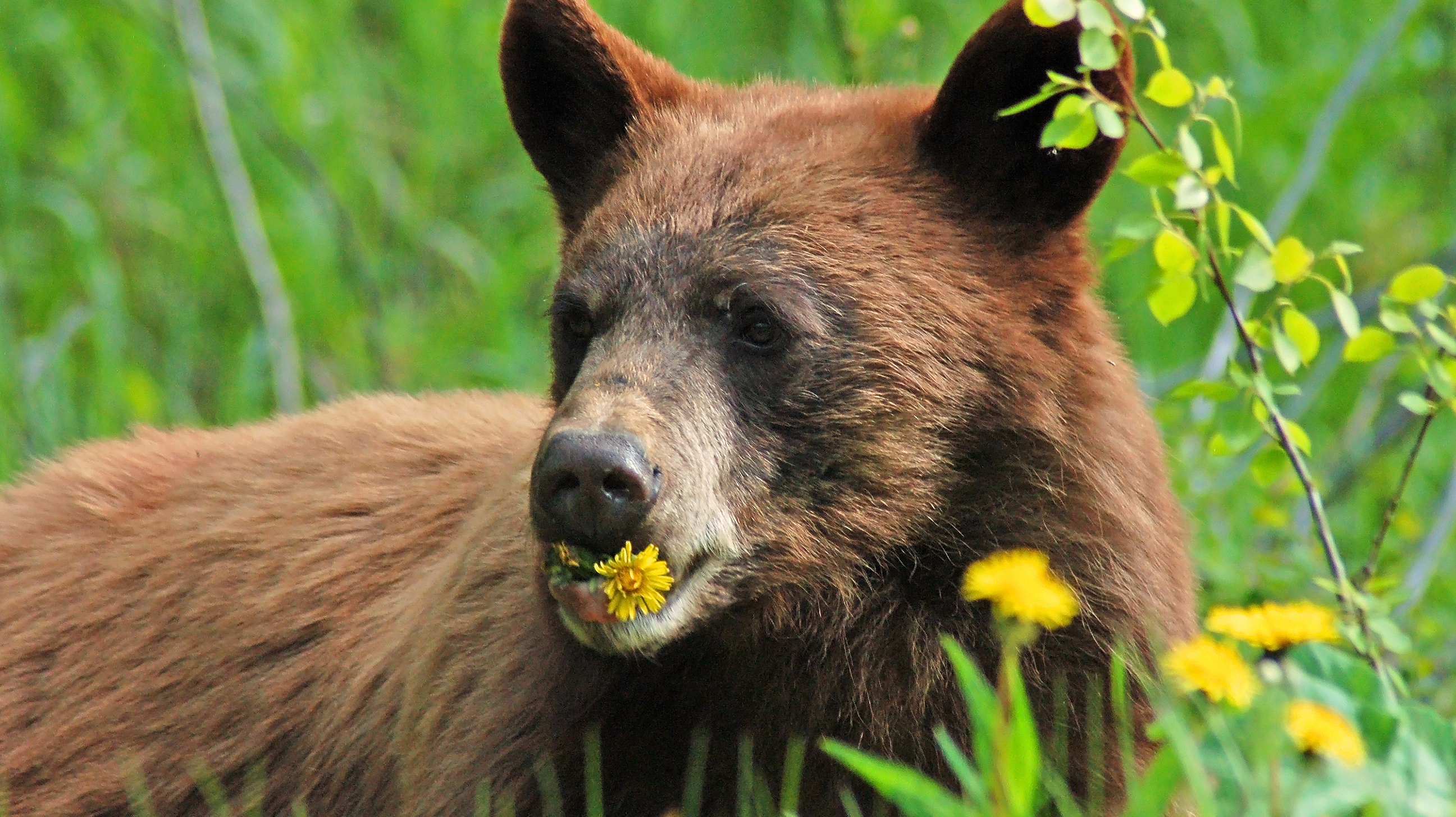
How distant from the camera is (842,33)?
574 cm

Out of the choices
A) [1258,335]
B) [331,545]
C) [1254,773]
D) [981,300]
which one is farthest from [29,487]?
[1254,773]

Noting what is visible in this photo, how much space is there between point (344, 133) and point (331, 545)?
13.3 ft

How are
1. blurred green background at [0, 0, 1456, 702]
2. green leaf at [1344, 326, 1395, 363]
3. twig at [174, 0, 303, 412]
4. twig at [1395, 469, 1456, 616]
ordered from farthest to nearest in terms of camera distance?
blurred green background at [0, 0, 1456, 702]
twig at [174, 0, 303, 412]
twig at [1395, 469, 1456, 616]
green leaf at [1344, 326, 1395, 363]

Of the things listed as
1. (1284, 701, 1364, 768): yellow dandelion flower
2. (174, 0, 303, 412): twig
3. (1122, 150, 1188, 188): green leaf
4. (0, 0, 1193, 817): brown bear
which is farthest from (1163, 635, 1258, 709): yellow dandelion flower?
(174, 0, 303, 412): twig

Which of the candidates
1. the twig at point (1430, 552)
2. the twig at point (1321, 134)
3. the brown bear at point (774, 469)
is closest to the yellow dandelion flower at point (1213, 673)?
the brown bear at point (774, 469)

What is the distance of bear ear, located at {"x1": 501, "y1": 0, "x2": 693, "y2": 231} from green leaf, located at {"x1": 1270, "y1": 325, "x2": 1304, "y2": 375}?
1399 mm

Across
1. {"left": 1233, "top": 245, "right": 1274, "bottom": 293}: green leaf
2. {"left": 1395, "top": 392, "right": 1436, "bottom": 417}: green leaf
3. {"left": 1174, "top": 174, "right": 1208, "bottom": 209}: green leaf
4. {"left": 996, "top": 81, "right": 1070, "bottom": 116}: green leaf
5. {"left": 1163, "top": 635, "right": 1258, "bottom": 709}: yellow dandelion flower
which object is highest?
{"left": 996, "top": 81, "right": 1070, "bottom": 116}: green leaf

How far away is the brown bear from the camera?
3.10m

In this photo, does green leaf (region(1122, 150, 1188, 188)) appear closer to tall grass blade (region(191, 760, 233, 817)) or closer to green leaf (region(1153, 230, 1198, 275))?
green leaf (region(1153, 230, 1198, 275))

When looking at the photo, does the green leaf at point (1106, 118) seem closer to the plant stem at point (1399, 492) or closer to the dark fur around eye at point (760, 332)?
the dark fur around eye at point (760, 332)

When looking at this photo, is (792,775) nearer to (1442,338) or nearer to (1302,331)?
(1302,331)

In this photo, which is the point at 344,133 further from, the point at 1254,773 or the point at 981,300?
the point at 1254,773

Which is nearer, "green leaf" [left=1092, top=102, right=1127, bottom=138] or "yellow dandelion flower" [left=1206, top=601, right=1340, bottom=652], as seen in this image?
"yellow dandelion flower" [left=1206, top=601, right=1340, bottom=652]

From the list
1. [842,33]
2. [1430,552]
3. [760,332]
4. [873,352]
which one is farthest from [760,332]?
[842,33]
